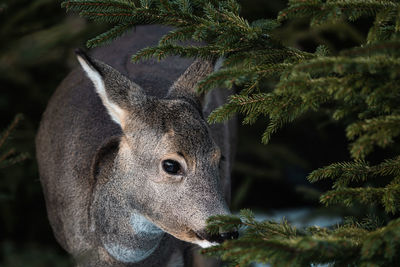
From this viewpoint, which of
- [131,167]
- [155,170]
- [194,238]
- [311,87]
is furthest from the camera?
[131,167]

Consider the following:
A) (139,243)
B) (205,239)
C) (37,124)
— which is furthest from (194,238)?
(37,124)

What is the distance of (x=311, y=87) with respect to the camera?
6.75ft

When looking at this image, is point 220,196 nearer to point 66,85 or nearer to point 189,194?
point 189,194

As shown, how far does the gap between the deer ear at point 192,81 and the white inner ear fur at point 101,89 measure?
0.42 m

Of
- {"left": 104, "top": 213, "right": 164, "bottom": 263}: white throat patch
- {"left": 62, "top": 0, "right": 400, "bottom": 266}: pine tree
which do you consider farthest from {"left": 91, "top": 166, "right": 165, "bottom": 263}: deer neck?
{"left": 62, "top": 0, "right": 400, "bottom": 266}: pine tree

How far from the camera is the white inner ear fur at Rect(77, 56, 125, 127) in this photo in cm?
309

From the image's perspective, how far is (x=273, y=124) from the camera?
8.30 feet

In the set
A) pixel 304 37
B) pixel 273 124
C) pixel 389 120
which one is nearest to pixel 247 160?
pixel 304 37

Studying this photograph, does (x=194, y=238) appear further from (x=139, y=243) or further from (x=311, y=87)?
(x=311, y=87)

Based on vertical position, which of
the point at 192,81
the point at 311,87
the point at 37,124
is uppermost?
the point at 311,87

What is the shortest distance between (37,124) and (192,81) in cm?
290

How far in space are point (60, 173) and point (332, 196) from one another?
261 cm

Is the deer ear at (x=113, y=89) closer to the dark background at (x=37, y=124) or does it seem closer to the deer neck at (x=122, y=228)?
the deer neck at (x=122, y=228)

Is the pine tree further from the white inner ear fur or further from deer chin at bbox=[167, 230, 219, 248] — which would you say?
deer chin at bbox=[167, 230, 219, 248]
